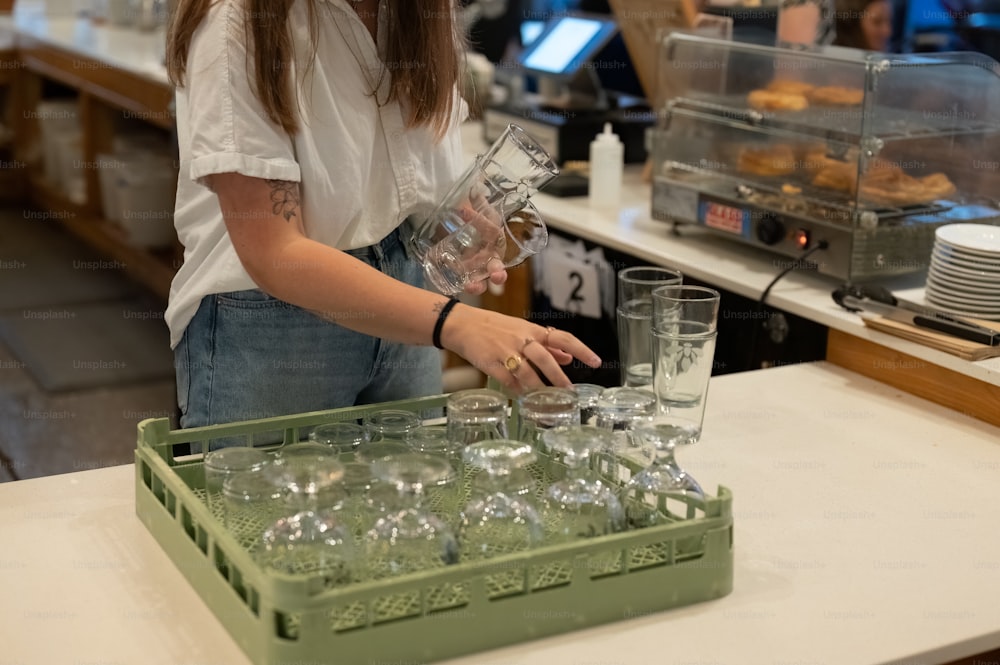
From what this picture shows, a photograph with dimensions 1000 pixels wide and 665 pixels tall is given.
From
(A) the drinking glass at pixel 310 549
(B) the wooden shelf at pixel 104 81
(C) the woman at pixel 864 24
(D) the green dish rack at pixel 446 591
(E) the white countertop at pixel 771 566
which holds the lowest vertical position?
(E) the white countertop at pixel 771 566

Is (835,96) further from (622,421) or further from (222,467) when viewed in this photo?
(222,467)

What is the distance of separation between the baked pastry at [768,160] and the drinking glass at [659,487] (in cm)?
122

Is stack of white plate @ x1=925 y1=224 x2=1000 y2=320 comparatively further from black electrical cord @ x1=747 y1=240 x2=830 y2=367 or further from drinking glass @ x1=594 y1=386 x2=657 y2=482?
drinking glass @ x1=594 y1=386 x2=657 y2=482

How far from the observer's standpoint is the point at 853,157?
215cm

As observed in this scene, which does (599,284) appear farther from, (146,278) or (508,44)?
(508,44)

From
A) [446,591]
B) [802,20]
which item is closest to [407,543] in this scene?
[446,591]

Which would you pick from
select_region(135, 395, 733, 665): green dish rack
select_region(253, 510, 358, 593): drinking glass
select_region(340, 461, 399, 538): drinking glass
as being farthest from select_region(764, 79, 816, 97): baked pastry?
select_region(253, 510, 358, 593): drinking glass

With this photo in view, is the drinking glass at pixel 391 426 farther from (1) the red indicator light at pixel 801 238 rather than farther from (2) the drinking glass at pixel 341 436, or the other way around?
(1) the red indicator light at pixel 801 238

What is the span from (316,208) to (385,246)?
0.61 feet

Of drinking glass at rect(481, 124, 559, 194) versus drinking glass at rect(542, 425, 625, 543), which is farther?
drinking glass at rect(481, 124, 559, 194)

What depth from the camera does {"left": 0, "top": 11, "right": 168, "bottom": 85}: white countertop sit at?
4.48 m

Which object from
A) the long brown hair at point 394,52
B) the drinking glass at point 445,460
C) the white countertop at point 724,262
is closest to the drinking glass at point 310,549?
the drinking glass at point 445,460

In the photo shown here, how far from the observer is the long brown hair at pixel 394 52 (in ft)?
4.39

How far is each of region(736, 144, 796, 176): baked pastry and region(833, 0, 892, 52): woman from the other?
4.07 feet
